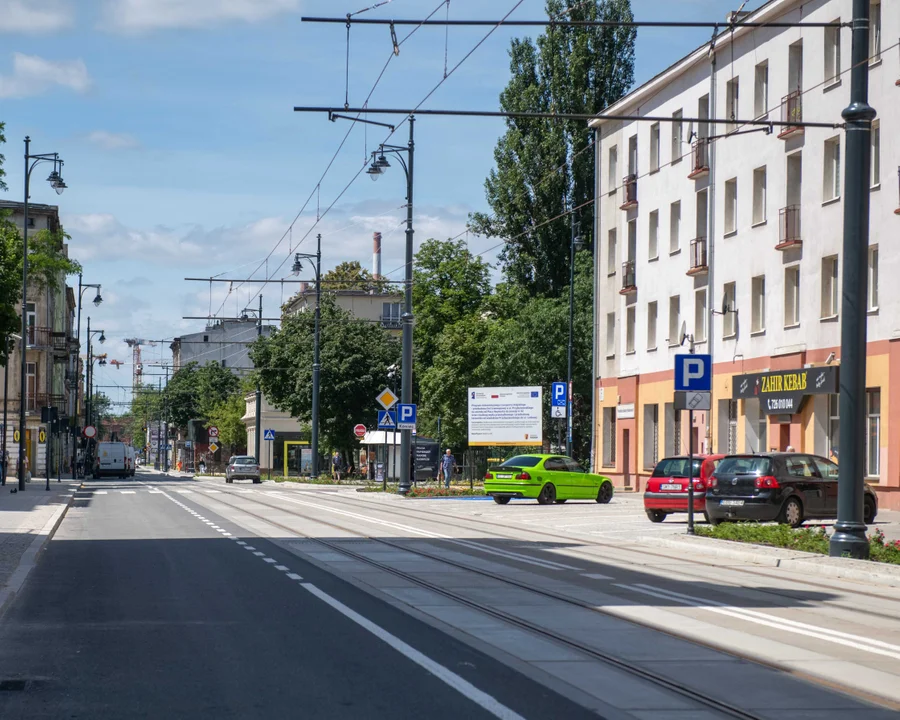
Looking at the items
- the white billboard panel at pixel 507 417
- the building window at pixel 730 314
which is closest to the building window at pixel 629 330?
the white billboard panel at pixel 507 417

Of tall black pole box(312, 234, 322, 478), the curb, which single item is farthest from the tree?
the curb

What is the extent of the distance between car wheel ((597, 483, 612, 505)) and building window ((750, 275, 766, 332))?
250 inches

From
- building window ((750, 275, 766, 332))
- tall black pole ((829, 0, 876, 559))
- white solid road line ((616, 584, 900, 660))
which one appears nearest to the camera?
white solid road line ((616, 584, 900, 660))

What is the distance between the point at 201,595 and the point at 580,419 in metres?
53.1

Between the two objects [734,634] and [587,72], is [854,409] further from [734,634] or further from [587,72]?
[587,72]

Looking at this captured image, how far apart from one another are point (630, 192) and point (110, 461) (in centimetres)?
4544

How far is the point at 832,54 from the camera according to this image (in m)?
35.4

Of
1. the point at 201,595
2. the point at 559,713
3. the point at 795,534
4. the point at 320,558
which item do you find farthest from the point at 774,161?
the point at 559,713

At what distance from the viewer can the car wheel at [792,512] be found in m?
25.6

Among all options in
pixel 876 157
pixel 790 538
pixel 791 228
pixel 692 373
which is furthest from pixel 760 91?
pixel 790 538

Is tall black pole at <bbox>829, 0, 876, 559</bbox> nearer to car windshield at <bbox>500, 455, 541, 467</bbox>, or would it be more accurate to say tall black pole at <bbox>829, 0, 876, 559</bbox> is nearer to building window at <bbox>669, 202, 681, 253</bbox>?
car windshield at <bbox>500, 455, 541, 467</bbox>

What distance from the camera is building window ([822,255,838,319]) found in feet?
116

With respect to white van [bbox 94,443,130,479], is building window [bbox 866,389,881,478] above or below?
above

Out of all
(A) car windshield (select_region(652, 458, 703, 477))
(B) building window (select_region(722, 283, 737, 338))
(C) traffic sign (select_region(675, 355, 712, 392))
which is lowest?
(A) car windshield (select_region(652, 458, 703, 477))
